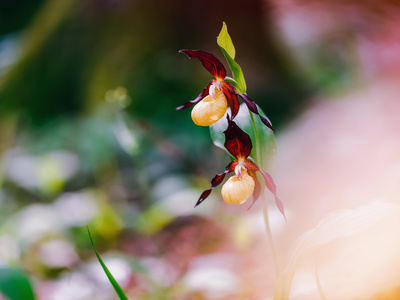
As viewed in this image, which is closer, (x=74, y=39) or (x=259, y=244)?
(x=259, y=244)

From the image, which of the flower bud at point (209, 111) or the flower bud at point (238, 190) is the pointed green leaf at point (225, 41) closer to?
the flower bud at point (209, 111)

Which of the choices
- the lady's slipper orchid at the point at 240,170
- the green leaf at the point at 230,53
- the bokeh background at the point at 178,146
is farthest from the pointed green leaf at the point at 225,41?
the bokeh background at the point at 178,146

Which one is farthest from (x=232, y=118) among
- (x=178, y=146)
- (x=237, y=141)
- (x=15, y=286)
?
(x=178, y=146)

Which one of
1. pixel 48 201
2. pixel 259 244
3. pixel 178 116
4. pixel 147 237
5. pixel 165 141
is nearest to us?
pixel 259 244

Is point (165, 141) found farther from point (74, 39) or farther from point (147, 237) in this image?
point (74, 39)

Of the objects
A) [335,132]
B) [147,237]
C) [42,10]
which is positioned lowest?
[147,237]

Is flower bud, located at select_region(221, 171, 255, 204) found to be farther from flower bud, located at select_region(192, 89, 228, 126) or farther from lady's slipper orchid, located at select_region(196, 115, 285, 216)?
flower bud, located at select_region(192, 89, 228, 126)

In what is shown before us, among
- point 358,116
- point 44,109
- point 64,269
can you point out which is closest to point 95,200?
point 64,269
